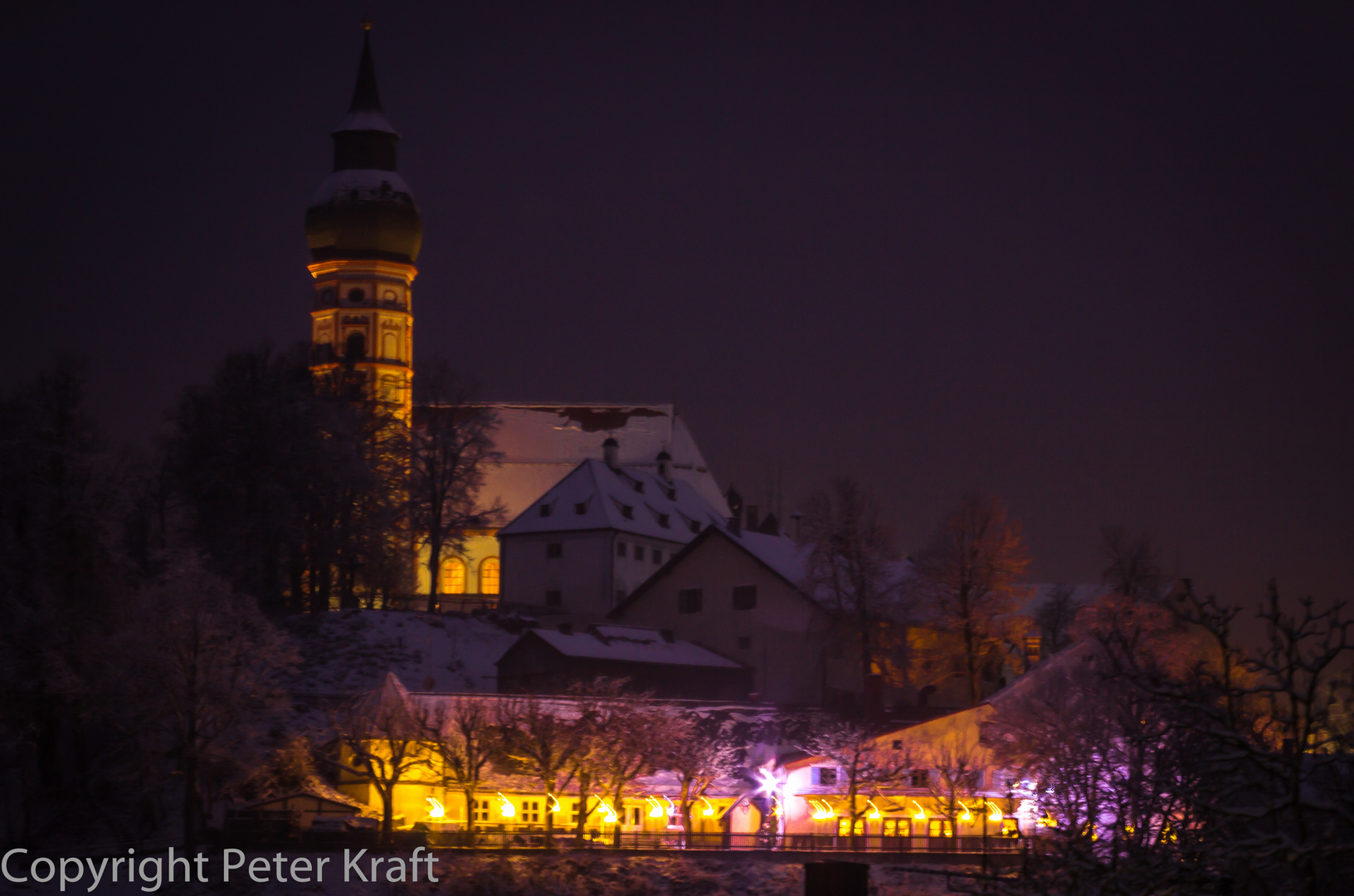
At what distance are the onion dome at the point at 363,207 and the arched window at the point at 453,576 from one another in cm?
2047

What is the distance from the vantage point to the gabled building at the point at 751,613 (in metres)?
71.0

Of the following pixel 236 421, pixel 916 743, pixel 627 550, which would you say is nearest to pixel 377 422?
pixel 236 421

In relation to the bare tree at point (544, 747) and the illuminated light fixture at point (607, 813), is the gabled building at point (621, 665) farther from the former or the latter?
the illuminated light fixture at point (607, 813)

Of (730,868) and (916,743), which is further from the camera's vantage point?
(916,743)

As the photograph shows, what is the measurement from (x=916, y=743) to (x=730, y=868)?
33.7ft

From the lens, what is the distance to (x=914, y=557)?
70.5m

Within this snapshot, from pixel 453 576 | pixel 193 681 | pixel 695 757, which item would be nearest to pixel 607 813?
pixel 695 757

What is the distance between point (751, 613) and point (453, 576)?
109 feet

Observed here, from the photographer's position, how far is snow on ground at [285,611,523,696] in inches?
2527

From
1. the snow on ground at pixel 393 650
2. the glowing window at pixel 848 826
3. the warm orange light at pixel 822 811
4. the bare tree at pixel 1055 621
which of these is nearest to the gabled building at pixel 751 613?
the snow on ground at pixel 393 650

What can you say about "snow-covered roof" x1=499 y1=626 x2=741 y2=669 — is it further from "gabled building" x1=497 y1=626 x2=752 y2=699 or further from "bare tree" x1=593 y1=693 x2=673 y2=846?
"bare tree" x1=593 y1=693 x2=673 y2=846

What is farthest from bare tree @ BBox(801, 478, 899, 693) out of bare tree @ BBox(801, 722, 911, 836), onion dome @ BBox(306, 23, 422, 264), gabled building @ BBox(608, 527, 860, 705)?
onion dome @ BBox(306, 23, 422, 264)

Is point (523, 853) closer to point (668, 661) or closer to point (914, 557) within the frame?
point (668, 661)

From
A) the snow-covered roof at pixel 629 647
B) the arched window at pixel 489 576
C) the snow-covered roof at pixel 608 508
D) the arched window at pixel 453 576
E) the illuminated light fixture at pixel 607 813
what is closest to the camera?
the illuminated light fixture at pixel 607 813
